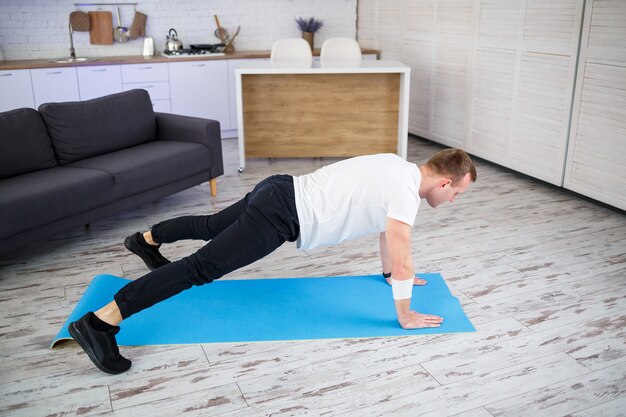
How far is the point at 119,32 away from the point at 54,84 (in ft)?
3.56

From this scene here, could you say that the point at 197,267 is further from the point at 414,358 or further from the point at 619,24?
the point at 619,24

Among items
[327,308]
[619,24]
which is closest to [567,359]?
[327,308]

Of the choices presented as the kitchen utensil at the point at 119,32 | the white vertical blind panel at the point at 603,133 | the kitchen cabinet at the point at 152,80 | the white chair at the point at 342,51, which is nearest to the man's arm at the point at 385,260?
the white vertical blind panel at the point at 603,133

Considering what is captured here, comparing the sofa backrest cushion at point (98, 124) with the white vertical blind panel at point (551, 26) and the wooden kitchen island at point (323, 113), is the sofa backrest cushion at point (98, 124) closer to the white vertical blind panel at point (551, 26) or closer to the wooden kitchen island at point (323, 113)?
the wooden kitchen island at point (323, 113)

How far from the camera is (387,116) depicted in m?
5.23

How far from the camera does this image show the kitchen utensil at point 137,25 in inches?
250

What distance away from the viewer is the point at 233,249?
2.35 metres

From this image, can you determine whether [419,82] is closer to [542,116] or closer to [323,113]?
[323,113]

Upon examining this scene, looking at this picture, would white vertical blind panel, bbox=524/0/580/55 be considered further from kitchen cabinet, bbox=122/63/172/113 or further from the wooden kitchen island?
kitchen cabinet, bbox=122/63/172/113

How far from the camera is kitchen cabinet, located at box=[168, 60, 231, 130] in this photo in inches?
236

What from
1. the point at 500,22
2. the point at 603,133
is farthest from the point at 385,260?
the point at 500,22

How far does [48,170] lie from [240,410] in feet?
7.30

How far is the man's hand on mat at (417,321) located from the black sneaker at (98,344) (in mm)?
1144

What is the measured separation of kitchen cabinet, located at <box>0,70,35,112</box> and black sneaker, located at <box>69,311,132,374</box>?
392cm
